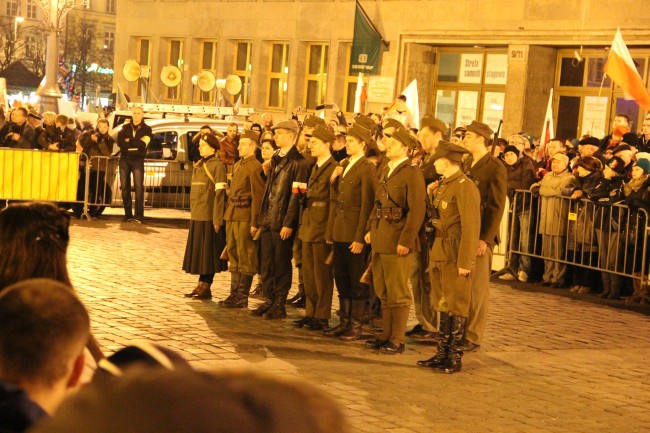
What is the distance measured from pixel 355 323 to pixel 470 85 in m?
19.6

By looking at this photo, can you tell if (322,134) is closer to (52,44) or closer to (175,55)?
(52,44)

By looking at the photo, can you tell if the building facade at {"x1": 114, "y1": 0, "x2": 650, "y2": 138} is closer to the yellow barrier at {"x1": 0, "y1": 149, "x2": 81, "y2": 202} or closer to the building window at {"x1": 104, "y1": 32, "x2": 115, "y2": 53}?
the yellow barrier at {"x1": 0, "y1": 149, "x2": 81, "y2": 202}

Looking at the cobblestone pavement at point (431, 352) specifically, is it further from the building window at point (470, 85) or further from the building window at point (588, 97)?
the building window at point (470, 85)

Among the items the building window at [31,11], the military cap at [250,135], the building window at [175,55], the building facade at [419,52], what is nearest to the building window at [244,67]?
the building facade at [419,52]

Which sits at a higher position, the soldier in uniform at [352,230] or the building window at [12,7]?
the building window at [12,7]

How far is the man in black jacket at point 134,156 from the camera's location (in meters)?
19.9

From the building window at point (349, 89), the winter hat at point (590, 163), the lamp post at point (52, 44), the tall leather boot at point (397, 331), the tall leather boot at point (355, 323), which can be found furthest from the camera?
the lamp post at point (52, 44)

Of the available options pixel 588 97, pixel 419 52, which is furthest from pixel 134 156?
pixel 419 52

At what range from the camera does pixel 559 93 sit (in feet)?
89.6

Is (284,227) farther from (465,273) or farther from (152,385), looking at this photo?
(152,385)

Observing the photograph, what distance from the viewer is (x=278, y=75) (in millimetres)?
35188

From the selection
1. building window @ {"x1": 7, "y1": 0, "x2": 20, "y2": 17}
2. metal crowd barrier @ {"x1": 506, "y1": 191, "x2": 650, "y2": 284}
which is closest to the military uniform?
metal crowd barrier @ {"x1": 506, "y1": 191, "x2": 650, "y2": 284}

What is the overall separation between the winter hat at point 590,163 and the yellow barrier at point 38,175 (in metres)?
8.88

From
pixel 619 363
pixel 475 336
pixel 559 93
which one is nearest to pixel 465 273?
pixel 475 336
